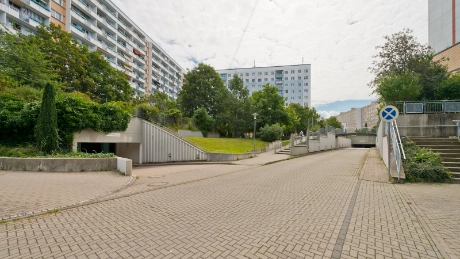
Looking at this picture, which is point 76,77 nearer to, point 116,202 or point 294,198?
point 116,202

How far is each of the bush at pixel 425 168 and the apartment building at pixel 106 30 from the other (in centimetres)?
3969

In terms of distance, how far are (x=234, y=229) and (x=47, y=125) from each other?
12691mm

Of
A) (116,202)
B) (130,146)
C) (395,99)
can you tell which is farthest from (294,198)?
(130,146)

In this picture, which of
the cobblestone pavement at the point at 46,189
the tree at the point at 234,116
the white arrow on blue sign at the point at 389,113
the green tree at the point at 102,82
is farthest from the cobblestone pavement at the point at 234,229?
the green tree at the point at 102,82

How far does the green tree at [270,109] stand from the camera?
108ft

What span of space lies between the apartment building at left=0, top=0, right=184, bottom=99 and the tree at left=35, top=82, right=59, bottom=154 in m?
23.5

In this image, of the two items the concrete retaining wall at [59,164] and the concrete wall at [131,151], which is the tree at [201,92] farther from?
the concrete retaining wall at [59,164]

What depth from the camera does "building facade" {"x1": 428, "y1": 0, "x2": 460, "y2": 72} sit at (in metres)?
31.0

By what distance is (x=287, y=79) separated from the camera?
90.7m

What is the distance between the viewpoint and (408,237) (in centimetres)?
375

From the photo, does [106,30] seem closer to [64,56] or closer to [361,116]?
[64,56]

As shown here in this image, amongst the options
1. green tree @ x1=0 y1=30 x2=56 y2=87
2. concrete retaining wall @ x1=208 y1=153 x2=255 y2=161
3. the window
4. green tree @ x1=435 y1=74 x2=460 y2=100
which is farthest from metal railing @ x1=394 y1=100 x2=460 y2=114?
the window

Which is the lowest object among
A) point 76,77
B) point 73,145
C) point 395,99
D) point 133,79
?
point 73,145

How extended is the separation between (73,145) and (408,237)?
16864mm
